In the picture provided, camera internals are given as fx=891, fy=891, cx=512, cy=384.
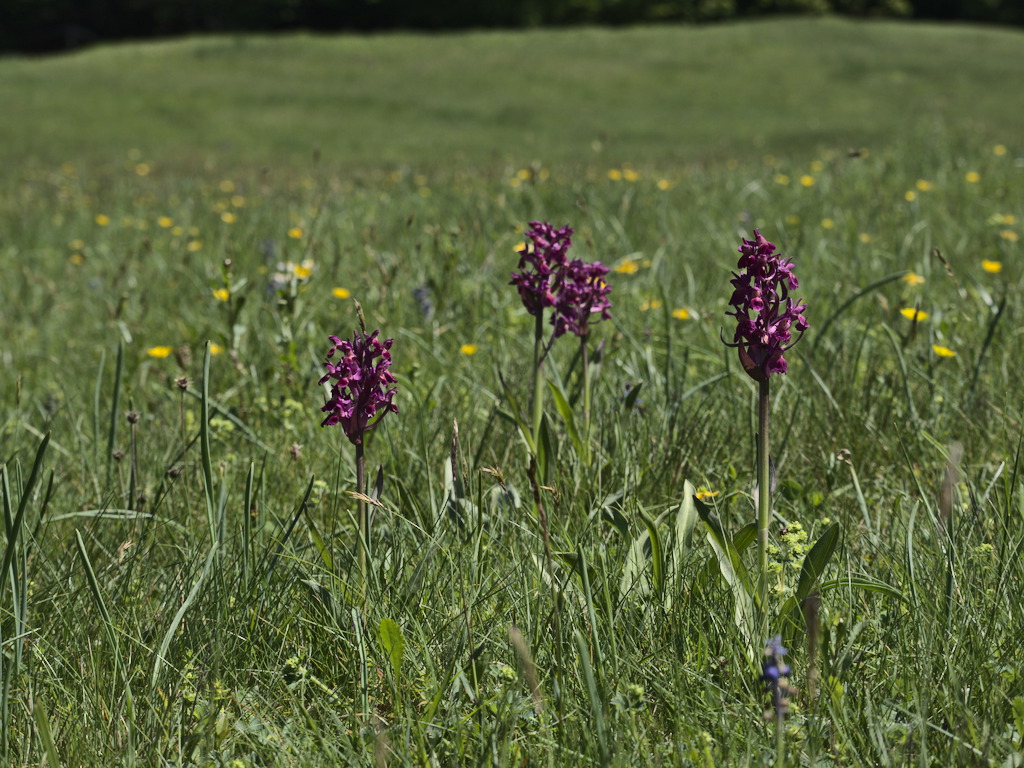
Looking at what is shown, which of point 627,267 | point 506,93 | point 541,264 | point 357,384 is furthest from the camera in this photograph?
point 506,93

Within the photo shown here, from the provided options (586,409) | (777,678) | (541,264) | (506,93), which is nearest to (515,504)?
(586,409)

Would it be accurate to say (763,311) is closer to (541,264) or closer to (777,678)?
(777,678)

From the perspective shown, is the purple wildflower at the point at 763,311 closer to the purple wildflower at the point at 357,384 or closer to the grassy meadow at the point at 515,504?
the grassy meadow at the point at 515,504

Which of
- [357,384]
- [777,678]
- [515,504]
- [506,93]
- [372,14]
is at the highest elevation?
[372,14]

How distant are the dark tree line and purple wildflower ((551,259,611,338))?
45040 millimetres

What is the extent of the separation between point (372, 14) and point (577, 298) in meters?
48.6

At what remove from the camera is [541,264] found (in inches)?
76.7

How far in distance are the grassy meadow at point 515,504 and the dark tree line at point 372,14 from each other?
42000mm

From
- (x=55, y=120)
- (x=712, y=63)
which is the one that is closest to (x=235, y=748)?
(x=55, y=120)

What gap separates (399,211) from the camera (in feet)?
17.7

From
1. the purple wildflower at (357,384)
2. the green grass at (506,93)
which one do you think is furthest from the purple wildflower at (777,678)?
the green grass at (506,93)

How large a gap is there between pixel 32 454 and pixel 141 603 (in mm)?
1100

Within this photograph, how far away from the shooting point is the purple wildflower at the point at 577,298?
6.72 feet

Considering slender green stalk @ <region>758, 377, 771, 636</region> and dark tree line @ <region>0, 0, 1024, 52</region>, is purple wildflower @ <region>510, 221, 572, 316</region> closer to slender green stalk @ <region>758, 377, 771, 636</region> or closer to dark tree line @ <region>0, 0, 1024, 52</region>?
slender green stalk @ <region>758, 377, 771, 636</region>
